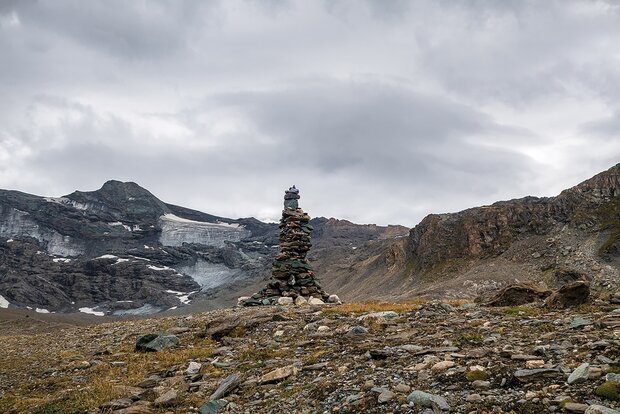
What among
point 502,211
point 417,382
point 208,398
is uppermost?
point 502,211

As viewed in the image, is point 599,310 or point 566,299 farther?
point 566,299

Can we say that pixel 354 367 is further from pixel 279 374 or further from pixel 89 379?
pixel 89 379

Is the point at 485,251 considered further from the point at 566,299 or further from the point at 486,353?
the point at 486,353

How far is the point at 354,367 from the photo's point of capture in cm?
1047

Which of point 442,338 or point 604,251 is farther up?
point 604,251

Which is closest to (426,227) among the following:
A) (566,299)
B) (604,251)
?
(604,251)

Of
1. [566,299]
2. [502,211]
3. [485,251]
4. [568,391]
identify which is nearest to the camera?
[568,391]

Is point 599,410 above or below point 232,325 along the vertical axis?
above

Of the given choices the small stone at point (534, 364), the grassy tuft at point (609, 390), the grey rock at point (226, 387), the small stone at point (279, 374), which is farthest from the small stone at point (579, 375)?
the grey rock at point (226, 387)

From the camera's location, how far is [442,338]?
1188 cm

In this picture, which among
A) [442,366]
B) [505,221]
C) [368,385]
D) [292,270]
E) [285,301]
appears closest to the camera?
[368,385]

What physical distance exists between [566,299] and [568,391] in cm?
866

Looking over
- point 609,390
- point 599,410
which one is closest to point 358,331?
point 609,390

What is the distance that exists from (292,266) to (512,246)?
77.6m
